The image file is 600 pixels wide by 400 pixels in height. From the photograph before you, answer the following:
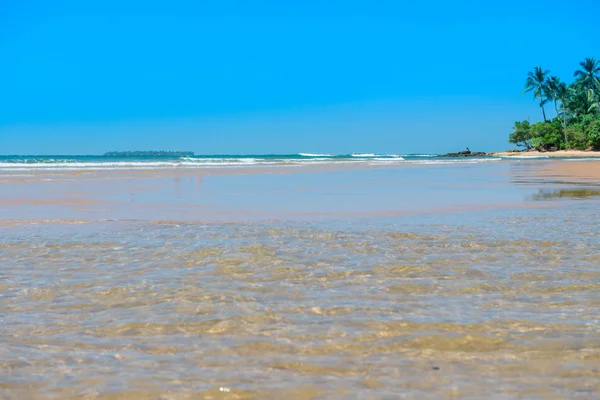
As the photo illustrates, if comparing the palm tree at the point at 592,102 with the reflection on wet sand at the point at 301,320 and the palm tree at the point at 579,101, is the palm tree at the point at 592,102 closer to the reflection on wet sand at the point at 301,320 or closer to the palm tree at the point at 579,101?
the palm tree at the point at 579,101

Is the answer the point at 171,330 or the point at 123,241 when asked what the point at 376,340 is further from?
the point at 123,241

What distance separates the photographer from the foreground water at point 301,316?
262 centimetres

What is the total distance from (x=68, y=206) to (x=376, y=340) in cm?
995

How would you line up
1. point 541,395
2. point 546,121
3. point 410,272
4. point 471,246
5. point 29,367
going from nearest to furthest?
point 541,395 → point 29,367 → point 410,272 → point 471,246 → point 546,121

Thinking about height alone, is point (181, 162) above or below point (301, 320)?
above

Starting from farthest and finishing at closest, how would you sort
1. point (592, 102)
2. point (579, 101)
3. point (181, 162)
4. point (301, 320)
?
point (579, 101)
point (592, 102)
point (181, 162)
point (301, 320)

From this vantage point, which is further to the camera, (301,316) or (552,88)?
(552,88)

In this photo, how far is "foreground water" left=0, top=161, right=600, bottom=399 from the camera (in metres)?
2.62

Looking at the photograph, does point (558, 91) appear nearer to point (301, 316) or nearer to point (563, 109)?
point (563, 109)

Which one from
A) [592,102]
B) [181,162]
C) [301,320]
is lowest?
[301,320]

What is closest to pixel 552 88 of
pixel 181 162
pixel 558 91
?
pixel 558 91

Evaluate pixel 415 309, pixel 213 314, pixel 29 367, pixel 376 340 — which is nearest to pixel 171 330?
pixel 213 314

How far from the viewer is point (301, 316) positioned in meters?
3.62

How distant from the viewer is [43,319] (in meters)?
3.59
